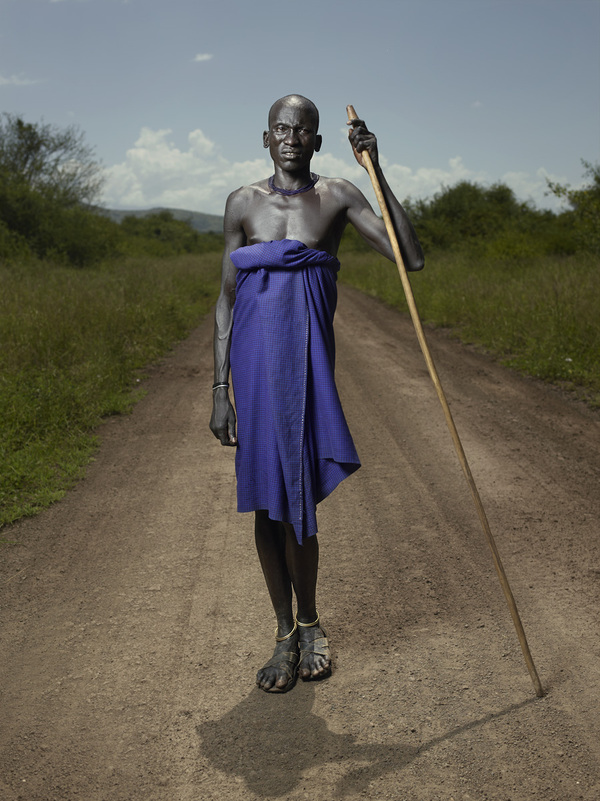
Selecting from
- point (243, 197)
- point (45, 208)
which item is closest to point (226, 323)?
point (243, 197)

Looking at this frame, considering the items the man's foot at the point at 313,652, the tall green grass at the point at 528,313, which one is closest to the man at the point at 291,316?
the man's foot at the point at 313,652

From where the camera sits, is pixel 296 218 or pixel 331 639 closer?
pixel 296 218

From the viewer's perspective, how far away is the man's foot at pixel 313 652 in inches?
101

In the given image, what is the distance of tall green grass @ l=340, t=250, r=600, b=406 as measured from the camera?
753cm

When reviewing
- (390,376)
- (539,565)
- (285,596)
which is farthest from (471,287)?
(285,596)

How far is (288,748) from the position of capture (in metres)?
2.18

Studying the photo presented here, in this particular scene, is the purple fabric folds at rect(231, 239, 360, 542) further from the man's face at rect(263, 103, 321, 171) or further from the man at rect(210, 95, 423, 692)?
the man's face at rect(263, 103, 321, 171)

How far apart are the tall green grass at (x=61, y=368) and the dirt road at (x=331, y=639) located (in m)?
0.33

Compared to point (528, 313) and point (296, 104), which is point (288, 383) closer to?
point (296, 104)

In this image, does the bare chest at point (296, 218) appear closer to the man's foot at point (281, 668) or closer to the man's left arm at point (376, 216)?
the man's left arm at point (376, 216)

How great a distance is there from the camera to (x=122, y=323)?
9.33 meters

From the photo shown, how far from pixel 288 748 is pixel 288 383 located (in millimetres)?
1192

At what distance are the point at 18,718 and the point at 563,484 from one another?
351 cm

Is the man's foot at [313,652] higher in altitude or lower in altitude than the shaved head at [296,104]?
lower
